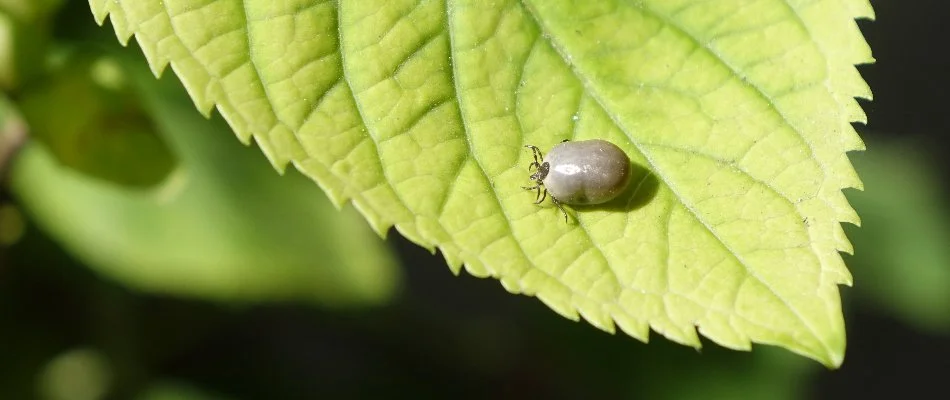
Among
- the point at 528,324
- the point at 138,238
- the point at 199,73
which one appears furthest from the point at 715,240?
the point at 528,324

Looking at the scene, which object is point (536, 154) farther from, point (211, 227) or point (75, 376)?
point (75, 376)

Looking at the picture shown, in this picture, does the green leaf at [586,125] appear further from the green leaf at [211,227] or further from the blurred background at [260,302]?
the green leaf at [211,227]

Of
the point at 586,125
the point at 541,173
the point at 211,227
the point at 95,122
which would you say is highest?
the point at 586,125

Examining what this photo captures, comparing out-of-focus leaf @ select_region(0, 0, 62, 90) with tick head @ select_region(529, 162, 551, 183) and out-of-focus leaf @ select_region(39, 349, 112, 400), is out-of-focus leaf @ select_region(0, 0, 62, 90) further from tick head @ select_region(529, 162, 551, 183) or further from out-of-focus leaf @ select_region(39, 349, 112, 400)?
out-of-focus leaf @ select_region(39, 349, 112, 400)

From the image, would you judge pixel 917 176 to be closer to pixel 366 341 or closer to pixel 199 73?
pixel 366 341

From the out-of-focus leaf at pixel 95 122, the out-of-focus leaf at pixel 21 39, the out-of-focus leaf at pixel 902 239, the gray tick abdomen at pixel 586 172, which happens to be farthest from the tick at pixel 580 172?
the out-of-focus leaf at pixel 902 239

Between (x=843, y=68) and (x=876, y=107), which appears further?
(x=876, y=107)

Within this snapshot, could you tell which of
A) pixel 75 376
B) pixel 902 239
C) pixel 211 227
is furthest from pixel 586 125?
pixel 902 239
